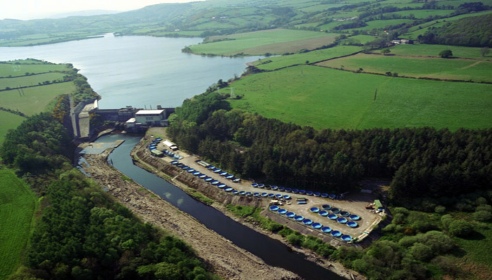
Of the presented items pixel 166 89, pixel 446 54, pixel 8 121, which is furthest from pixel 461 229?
pixel 166 89

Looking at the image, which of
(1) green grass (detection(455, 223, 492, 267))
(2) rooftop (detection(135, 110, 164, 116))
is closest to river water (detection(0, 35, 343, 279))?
(2) rooftop (detection(135, 110, 164, 116))

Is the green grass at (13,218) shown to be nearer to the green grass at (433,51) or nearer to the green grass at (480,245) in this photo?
→ the green grass at (480,245)

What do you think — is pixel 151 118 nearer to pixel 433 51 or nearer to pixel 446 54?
pixel 446 54

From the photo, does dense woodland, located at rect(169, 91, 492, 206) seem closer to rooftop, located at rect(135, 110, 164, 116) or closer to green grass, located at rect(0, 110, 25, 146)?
rooftop, located at rect(135, 110, 164, 116)

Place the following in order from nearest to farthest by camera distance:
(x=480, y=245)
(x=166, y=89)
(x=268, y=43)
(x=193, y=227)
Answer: (x=480, y=245), (x=193, y=227), (x=166, y=89), (x=268, y=43)

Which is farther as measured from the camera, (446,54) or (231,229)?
(446,54)

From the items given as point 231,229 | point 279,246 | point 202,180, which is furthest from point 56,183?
point 279,246
